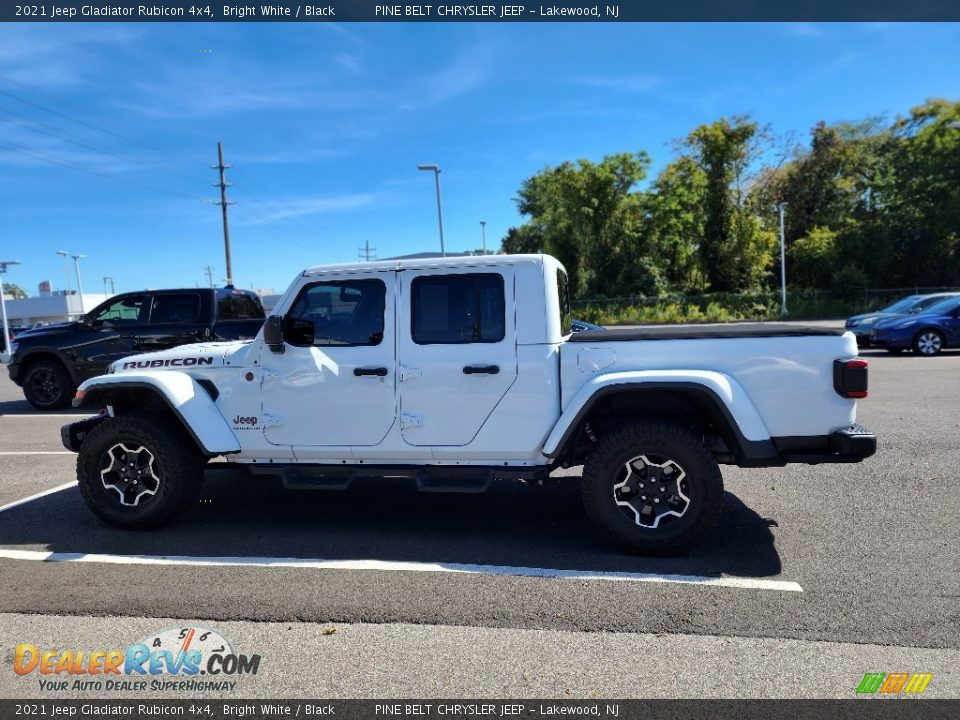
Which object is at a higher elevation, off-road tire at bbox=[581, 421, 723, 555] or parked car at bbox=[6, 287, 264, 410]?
parked car at bbox=[6, 287, 264, 410]

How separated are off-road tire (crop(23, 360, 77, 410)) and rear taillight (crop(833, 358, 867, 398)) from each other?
37.7ft

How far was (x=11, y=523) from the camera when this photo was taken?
5.13 metres

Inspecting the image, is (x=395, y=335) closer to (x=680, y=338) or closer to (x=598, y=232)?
(x=680, y=338)

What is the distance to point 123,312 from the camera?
10.8 m

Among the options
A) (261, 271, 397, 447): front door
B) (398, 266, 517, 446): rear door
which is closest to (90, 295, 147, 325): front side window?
(261, 271, 397, 447): front door

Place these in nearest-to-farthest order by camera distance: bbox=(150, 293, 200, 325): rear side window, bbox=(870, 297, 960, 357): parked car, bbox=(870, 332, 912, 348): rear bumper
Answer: bbox=(150, 293, 200, 325): rear side window < bbox=(870, 297, 960, 357): parked car < bbox=(870, 332, 912, 348): rear bumper

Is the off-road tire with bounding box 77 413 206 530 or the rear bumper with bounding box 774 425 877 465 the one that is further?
the off-road tire with bounding box 77 413 206 530

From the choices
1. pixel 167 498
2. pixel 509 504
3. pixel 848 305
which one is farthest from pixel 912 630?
pixel 848 305

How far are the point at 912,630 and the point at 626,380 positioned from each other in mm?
1921

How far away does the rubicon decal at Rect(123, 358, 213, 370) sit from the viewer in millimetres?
4828

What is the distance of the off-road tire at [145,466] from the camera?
4695 millimetres

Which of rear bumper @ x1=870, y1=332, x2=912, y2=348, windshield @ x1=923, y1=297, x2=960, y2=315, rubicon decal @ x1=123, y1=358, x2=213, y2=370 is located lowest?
rear bumper @ x1=870, y1=332, x2=912, y2=348

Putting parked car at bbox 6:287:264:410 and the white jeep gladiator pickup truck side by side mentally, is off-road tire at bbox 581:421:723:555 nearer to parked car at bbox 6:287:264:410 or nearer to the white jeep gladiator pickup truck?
the white jeep gladiator pickup truck

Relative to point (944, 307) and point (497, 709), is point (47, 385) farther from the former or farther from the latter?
point (944, 307)
